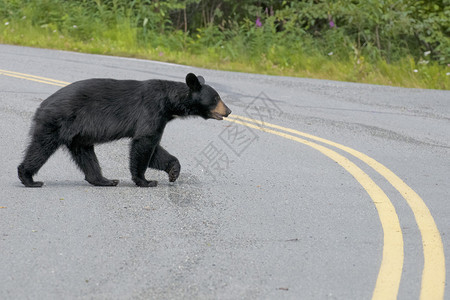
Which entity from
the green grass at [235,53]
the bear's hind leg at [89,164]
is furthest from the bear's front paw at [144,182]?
the green grass at [235,53]

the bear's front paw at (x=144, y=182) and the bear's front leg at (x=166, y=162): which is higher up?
the bear's front leg at (x=166, y=162)

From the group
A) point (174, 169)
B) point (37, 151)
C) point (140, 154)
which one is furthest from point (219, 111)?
point (37, 151)

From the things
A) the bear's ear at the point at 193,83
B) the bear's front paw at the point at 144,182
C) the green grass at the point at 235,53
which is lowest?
the green grass at the point at 235,53

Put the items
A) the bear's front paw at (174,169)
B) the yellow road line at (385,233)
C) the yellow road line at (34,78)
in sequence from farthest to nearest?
the yellow road line at (34,78)
the bear's front paw at (174,169)
the yellow road line at (385,233)

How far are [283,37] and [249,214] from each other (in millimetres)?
11984

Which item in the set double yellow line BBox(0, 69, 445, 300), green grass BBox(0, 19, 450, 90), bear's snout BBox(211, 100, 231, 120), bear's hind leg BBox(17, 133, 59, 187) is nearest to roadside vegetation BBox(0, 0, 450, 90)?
green grass BBox(0, 19, 450, 90)

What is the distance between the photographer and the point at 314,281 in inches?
169

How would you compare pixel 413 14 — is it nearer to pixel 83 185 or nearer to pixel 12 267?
pixel 83 185

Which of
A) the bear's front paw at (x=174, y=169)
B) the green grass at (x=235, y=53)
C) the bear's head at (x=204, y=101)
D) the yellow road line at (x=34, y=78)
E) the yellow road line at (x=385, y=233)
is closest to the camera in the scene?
the yellow road line at (x=385, y=233)

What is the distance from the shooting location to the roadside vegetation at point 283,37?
14.5m

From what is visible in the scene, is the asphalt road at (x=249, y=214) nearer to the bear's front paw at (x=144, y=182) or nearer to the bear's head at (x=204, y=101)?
the bear's front paw at (x=144, y=182)

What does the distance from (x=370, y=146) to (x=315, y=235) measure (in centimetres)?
334

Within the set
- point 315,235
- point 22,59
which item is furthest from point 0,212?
point 22,59

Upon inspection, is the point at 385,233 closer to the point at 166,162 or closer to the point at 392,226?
the point at 392,226
